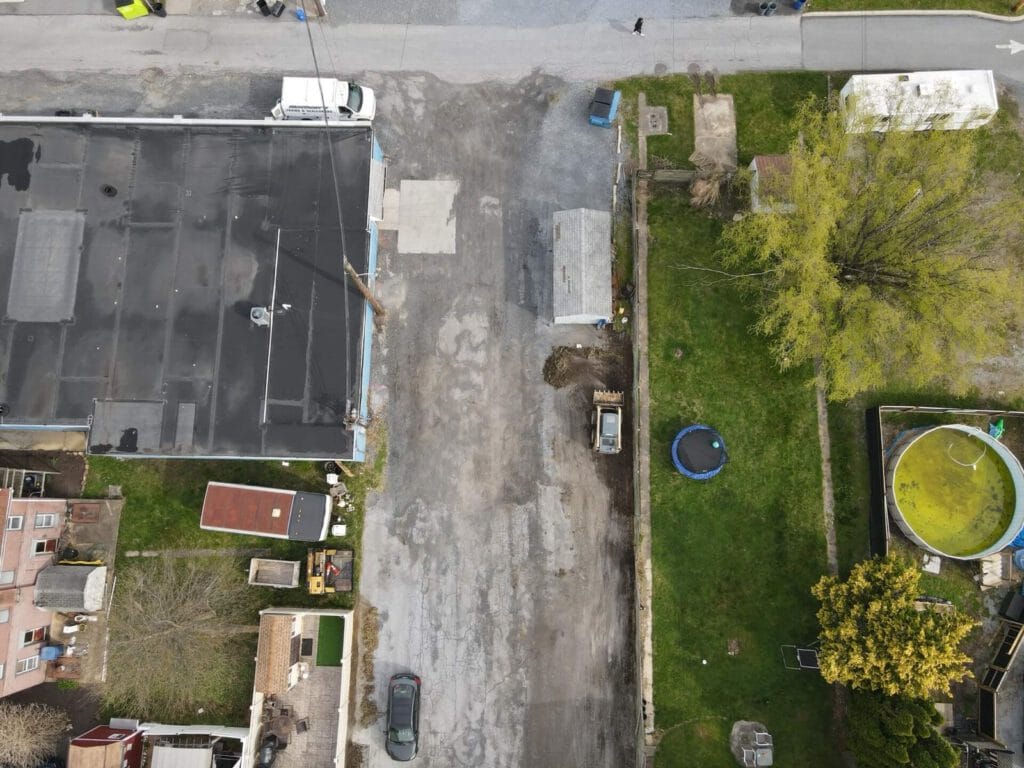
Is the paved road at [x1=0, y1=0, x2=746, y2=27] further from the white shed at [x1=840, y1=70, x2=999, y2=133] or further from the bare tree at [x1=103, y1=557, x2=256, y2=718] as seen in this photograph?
the bare tree at [x1=103, y1=557, x2=256, y2=718]

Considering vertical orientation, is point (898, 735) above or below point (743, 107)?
below

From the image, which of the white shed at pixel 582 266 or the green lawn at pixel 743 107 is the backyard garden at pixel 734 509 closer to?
the green lawn at pixel 743 107

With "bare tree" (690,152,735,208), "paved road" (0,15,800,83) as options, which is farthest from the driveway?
"bare tree" (690,152,735,208)

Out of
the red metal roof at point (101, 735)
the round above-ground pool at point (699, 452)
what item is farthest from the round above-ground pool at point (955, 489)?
the red metal roof at point (101, 735)

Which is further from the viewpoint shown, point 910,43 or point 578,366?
point 910,43

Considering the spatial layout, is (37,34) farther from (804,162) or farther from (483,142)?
(804,162)

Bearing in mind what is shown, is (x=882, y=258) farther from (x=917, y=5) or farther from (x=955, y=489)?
(x=917, y=5)

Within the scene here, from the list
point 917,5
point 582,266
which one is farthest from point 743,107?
point 582,266

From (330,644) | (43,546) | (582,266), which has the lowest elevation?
(330,644)
